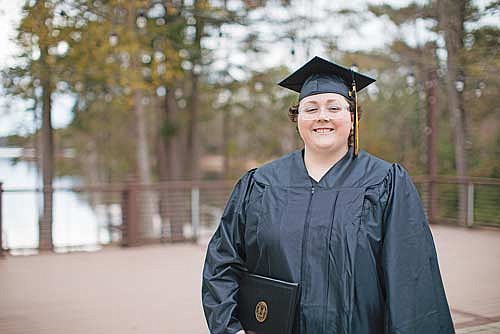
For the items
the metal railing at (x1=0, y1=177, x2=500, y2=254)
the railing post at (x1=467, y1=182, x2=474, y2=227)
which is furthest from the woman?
the railing post at (x1=467, y1=182, x2=474, y2=227)

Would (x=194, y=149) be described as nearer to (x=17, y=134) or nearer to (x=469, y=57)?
(x=17, y=134)

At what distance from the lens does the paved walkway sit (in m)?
5.12

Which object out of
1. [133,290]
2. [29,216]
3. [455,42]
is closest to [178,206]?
[29,216]

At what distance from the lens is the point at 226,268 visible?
8.37ft

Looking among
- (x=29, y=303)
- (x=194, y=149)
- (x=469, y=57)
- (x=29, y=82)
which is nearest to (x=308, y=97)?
(x=29, y=303)

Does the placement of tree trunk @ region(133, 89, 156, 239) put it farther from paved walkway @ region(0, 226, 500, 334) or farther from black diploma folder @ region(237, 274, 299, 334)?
black diploma folder @ region(237, 274, 299, 334)

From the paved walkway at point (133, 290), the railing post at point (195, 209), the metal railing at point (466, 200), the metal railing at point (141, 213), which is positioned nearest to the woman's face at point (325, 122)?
the paved walkway at point (133, 290)

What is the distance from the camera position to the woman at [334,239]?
2.37 meters

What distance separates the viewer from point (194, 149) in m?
14.6

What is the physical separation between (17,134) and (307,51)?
232 inches

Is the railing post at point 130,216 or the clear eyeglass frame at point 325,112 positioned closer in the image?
the clear eyeglass frame at point 325,112

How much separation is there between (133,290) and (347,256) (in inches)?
168

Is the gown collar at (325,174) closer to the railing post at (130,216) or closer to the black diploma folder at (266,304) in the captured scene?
the black diploma folder at (266,304)

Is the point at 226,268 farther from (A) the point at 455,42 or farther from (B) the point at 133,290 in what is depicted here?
(A) the point at 455,42
